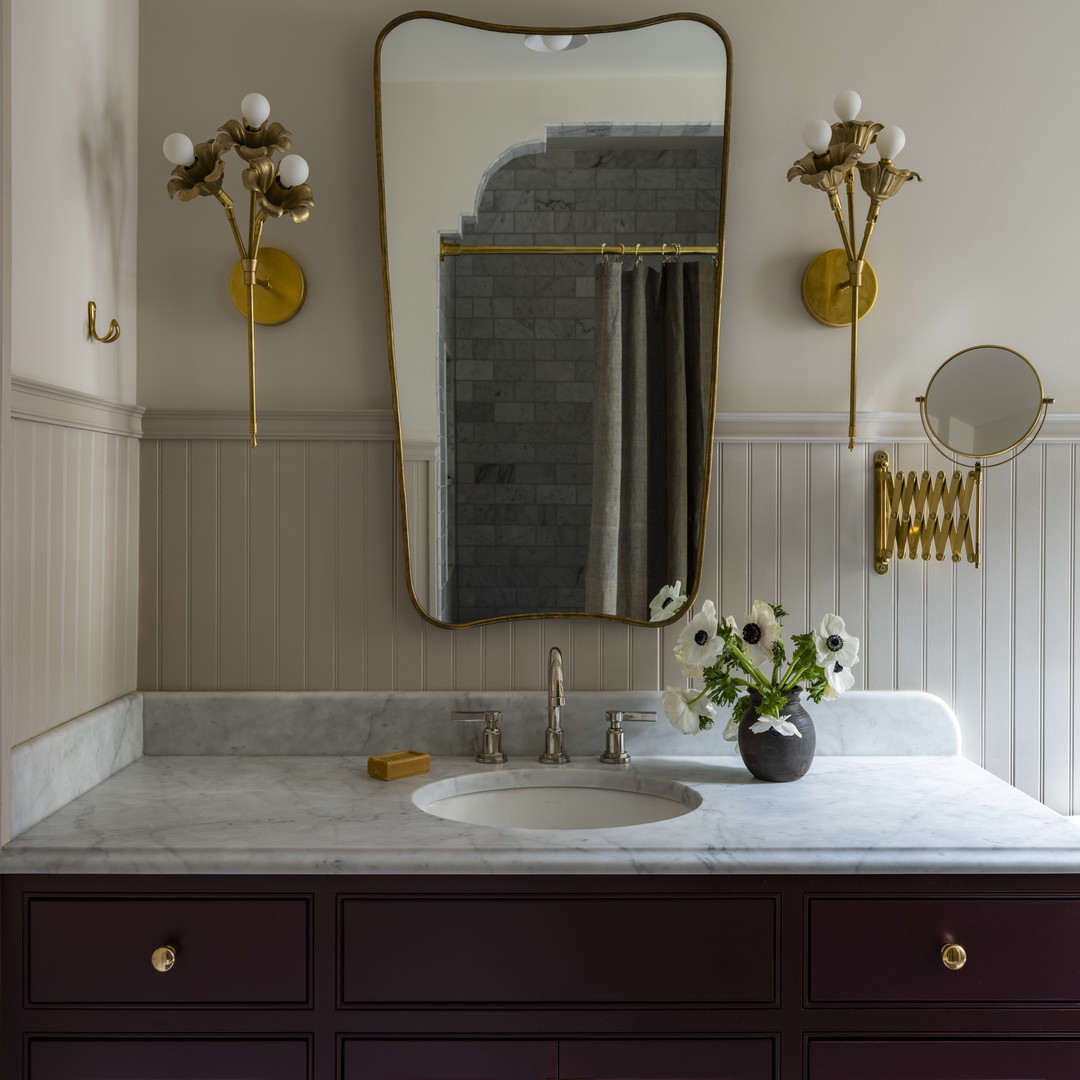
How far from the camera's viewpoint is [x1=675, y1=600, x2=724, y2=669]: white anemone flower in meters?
1.56

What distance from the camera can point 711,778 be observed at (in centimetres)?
158

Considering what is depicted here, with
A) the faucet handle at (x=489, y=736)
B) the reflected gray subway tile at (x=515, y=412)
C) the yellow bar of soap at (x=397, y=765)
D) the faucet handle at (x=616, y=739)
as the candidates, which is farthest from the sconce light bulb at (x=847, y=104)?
the yellow bar of soap at (x=397, y=765)

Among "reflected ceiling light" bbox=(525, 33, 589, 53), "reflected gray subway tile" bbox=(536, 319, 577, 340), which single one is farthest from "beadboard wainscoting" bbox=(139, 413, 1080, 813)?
"reflected ceiling light" bbox=(525, 33, 589, 53)

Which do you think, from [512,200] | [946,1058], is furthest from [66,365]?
[946,1058]

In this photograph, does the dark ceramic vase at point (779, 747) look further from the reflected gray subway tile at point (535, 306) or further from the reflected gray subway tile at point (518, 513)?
the reflected gray subway tile at point (535, 306)

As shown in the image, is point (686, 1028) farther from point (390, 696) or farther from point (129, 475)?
point (129, 475)

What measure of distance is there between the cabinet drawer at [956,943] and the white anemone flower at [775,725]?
0.30m

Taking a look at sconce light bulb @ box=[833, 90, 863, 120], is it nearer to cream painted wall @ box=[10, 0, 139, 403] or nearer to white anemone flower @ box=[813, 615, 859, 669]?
white anemone flower @ box=[813, 615, 859, 669]

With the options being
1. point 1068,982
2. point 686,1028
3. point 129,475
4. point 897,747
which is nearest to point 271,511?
point 129,475

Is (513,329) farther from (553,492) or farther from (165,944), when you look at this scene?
(165,944)

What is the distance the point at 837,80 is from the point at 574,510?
0.91 meters

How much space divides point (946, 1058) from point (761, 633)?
62 centimetres

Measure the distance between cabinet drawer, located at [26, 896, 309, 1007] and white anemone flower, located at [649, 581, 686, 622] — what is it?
76cm

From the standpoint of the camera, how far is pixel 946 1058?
49.3 inches
